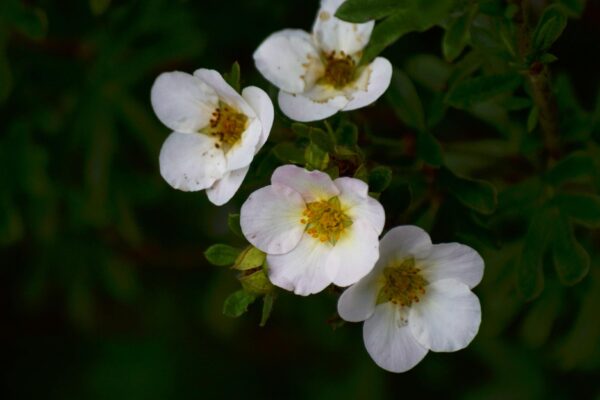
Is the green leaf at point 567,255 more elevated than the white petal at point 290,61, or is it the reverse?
the white petal at point 290,61

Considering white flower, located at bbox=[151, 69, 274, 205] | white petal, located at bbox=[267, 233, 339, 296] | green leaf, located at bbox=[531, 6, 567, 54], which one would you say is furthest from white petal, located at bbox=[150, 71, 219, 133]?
green leaf, located at bbox=[531, 6, 567, 54]

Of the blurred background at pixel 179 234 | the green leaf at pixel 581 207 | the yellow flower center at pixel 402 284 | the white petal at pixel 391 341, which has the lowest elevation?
the blurred background at pixel 179 234

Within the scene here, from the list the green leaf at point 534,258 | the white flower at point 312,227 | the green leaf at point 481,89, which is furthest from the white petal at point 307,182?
the green leaf at point 534,258

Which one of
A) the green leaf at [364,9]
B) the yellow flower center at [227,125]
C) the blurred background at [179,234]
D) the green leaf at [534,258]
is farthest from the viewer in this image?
the blurred background at [179,234]

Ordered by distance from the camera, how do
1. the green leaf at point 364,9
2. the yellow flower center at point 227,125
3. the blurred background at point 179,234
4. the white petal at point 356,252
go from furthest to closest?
the blurred background at point 179,234 < the yellow flower center at point 227,125 < the green leaf at point 364,9 < the white petal at point 356,252

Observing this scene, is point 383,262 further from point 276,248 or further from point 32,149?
point 32,149

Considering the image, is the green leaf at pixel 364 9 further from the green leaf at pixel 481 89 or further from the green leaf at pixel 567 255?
the green leaf at pixel 567 255

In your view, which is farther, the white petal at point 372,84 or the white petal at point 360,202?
the white petal at point 372,84

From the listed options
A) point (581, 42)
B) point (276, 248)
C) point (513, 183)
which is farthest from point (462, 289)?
point (581, 42)
